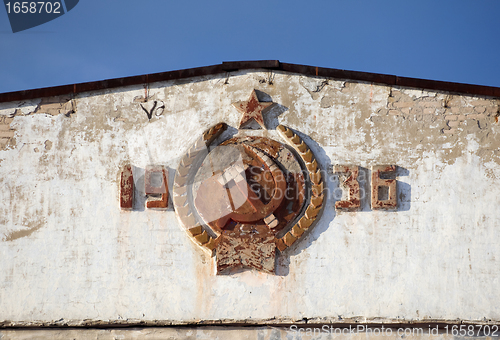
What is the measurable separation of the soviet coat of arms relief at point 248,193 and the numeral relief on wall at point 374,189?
0.28 metres

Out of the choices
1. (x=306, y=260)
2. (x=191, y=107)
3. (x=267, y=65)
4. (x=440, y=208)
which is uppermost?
(x=267, y=65)

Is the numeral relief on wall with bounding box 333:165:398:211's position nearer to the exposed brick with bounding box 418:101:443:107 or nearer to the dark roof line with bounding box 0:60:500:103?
the exposed brick with bounding box 418:101:443:107

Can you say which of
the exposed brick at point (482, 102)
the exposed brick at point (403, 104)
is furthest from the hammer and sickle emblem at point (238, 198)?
the exposed brick at point (482, 102)

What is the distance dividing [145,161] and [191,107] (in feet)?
2.76

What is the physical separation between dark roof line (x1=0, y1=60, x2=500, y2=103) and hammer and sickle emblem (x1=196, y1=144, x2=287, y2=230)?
1106 mm

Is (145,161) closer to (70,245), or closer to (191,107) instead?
(191,107)

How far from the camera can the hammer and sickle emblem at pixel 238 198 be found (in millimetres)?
5320

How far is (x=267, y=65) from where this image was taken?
5.74 metres

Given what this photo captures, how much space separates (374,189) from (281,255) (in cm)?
127

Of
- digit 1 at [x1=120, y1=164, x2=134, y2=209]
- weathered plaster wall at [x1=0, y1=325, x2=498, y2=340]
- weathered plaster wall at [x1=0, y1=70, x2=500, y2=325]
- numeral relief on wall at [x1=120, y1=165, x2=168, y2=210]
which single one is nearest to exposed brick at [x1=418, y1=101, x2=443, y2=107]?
weathered plaster wall at [x1=0, y1=70, x2=500, y2=325]

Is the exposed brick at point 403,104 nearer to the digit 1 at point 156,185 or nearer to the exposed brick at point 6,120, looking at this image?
the digit 1 at point 156,185

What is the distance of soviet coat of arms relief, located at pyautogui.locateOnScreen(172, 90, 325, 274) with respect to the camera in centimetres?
529

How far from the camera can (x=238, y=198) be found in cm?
536

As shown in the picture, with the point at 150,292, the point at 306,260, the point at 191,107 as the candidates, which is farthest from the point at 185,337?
the point at 191,107
